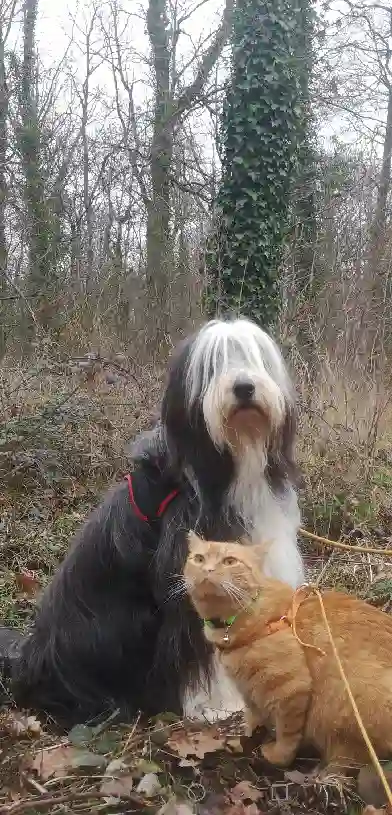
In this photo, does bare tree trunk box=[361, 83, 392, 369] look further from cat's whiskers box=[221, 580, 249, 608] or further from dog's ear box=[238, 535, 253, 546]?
cat's whiskers box=[221, 580, 249, 608]

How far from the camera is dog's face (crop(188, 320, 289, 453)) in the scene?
106 inches

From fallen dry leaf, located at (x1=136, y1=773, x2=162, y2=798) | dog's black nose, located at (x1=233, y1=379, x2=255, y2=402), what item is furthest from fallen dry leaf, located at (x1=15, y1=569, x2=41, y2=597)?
fallen dry leaf, located at (x1=136, y1=773, x2=162, y2=798)

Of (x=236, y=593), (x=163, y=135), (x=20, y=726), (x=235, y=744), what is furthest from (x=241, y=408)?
(x=163, y=135)

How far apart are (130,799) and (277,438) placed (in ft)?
4.70

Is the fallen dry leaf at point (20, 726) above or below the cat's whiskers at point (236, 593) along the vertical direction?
below

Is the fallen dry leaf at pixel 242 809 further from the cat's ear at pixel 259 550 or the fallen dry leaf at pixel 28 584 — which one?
the fallen dry leaf at pixel 28 584

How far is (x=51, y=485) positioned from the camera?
5.46m

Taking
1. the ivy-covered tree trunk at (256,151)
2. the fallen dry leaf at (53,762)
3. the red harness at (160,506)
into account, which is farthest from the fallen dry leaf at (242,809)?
the ivy-covered tree trunk at (256,151)

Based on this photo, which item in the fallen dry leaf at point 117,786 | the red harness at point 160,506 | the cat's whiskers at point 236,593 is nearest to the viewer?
the fallen dry leaf at point 117,786

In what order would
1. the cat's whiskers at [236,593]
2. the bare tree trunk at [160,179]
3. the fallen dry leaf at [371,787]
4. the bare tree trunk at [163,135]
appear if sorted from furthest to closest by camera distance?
1. the bare tree trunk at [163,135]
2. the bare tree trunk at [160,179]
3. the cat's whiskers at [236,593]
4. the fallen dry leaf at [371,787]

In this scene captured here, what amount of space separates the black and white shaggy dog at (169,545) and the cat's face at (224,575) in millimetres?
558

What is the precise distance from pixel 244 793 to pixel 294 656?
426mm

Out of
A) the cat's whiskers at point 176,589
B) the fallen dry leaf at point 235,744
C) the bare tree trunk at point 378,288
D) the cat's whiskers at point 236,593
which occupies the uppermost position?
the bare tree trunk at point 378,288

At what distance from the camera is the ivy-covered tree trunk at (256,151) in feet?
27.1
